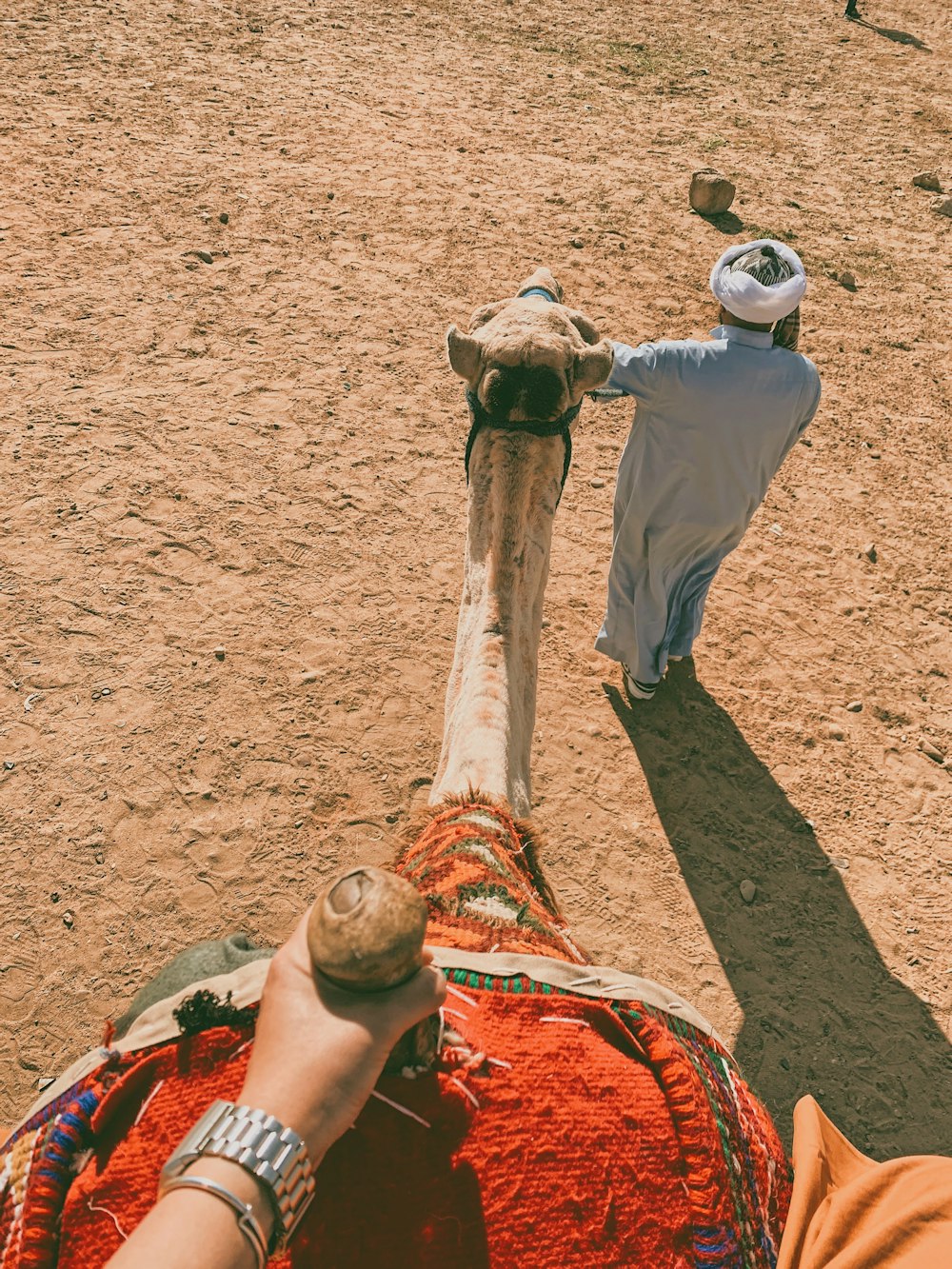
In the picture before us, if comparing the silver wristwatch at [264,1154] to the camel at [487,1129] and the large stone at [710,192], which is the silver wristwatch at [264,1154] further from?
the large stone at [710,192]

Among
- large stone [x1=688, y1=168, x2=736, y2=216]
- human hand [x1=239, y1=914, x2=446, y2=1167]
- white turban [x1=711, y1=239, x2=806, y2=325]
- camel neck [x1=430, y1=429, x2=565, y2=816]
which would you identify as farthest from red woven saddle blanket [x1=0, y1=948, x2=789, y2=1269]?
large stone [x1=688, y1=168, x2=736, y2=216]

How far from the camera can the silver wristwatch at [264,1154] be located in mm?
927

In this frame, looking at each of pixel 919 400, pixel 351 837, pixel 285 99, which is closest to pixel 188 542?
pixel 351 837

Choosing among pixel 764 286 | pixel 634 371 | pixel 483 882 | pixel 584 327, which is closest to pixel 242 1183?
pixel 483 882

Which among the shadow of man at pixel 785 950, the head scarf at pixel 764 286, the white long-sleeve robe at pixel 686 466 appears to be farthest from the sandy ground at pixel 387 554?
the head scarf at pixel 764 286

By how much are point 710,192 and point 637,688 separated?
4952mm

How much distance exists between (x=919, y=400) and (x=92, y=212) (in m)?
5.98

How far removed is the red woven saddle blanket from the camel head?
4.73 feet

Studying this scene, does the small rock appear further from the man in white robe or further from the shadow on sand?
the man in white robe

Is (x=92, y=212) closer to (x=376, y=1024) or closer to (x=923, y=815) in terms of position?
(x=923, y=815)

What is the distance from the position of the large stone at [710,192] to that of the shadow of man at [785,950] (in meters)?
4.80

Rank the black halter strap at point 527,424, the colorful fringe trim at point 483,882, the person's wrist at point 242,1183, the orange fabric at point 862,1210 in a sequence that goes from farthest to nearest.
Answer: the black halter strap at point 527,424, the colorful fringe trim at point 483,882, the orange fabric at point 862,1210, the person's wrist at point 242,1183

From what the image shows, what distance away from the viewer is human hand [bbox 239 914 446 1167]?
994 millimetres

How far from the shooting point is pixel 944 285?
7059 mm
